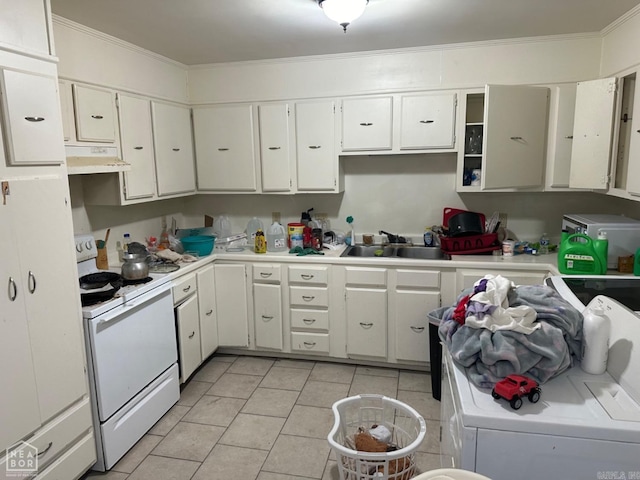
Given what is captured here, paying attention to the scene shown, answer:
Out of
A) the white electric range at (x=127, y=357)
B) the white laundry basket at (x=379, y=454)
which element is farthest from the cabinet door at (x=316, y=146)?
the white laundry basket at (x=379, y=454)

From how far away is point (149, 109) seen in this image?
10.2ft

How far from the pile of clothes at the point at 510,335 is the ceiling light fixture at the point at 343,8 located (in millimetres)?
1509

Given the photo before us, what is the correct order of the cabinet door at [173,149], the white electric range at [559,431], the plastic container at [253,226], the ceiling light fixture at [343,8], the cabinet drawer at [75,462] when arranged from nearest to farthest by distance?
the white electric range at [559,431] → the cabinet drawer at [75,462] → the ceiling light fixture at [343,8] → the cabinet door at [173,149] → the plastic container at [253,226]

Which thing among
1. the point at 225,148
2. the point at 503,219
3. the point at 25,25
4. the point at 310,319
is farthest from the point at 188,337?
the point at 503,219

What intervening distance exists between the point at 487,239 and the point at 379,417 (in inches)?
60.0

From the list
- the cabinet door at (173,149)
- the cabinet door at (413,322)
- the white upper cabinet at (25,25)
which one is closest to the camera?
the white upper cabinet at (25,25)

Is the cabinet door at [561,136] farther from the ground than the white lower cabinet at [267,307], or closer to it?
A: farther from the ground

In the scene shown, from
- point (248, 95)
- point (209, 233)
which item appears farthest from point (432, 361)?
point (248, 95)

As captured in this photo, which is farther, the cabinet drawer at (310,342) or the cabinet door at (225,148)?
the cabinet door at (225,148)

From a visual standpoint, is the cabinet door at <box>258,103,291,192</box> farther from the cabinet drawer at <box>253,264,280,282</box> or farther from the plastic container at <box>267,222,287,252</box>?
the cabinet drawer at <box>253,264,280,282</box>

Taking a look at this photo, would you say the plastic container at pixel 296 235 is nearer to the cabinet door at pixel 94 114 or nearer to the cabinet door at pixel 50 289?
the cabinet door at pixel 94 114

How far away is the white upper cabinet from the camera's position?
1.71 metres

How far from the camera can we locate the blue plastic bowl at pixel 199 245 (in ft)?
11.0

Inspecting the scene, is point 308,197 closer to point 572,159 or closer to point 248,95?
point 248,95
